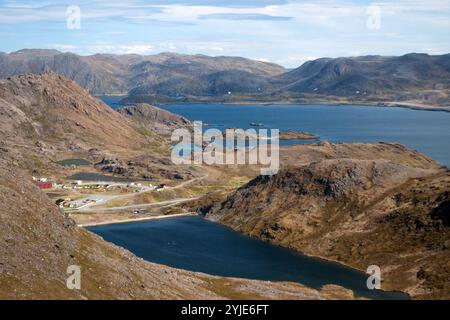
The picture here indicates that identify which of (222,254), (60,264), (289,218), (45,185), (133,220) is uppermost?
(60,264)

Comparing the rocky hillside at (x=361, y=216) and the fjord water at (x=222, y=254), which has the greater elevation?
the rocky hillside at (x=361, y=216)

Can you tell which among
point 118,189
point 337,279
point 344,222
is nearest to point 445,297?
point 337,279

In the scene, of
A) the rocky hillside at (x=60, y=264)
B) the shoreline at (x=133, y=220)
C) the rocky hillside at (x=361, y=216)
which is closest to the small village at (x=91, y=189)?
the shoreline at (x=133, y=220)

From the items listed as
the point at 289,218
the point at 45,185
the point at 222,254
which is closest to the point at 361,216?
the point at 289,218

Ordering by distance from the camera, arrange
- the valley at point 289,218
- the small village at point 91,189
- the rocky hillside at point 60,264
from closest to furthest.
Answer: the rocky hillside at point 60,264 < the valley at point 289,218 < the small village at point 91,189

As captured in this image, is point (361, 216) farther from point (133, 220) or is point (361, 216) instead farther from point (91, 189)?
point (91, 189)

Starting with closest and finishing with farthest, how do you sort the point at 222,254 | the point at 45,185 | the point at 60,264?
the point at 60,264 < the point at 222,254 < the point at 45,185

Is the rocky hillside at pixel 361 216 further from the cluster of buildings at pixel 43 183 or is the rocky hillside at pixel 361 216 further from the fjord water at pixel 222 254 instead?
the cluster of buildings at pixel 43 183
